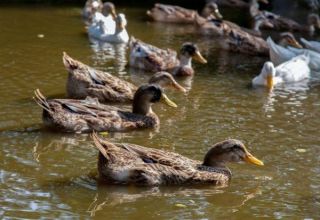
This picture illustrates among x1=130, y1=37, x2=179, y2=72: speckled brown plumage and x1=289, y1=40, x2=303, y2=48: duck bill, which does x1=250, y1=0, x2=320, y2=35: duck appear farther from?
x1=130, y1=37, x2=179, y2=72: speckled brown plumage

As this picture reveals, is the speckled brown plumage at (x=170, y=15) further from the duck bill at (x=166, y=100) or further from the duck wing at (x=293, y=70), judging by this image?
the duck bill at (x=166, y=100)

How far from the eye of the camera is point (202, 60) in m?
14.5

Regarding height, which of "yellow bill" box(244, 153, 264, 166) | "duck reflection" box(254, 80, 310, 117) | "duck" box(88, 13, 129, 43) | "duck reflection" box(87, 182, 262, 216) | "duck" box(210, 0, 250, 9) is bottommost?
"duck reflection" box(87, 182, 262, 216)

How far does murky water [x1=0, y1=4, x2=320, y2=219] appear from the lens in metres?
7.67

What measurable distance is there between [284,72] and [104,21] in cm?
510

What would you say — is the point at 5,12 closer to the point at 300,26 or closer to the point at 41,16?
the point at 41,16

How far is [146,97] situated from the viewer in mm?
10539

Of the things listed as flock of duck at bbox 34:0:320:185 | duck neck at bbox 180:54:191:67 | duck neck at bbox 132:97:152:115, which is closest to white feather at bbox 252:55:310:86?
flock of duck at bbox 34:0:320:185

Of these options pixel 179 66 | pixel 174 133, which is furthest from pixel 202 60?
pixel 174 133

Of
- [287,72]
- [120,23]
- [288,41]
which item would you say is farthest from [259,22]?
[287,72]

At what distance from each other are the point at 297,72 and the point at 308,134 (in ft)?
12.2

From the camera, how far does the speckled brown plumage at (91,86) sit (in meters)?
11.6

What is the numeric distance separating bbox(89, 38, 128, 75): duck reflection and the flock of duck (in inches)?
10.1

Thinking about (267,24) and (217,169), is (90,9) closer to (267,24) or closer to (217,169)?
(267,24)
